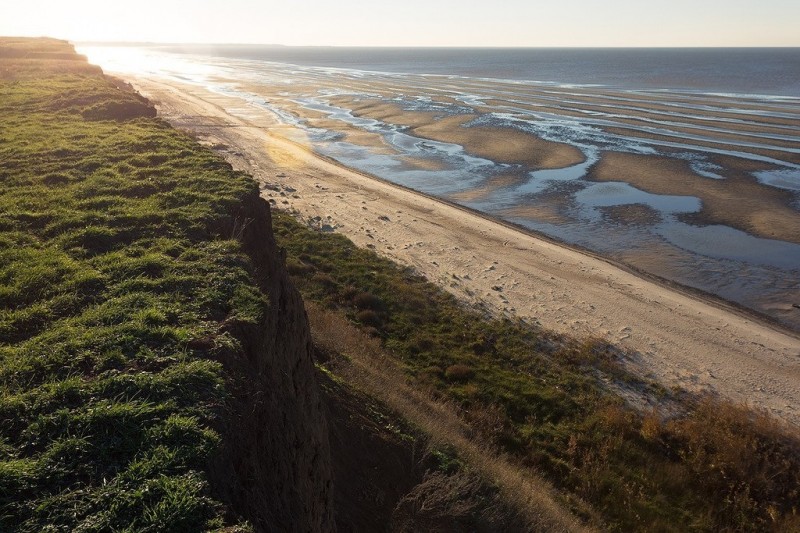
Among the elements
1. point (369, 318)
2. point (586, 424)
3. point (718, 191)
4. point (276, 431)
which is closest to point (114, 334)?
point (276, 431)

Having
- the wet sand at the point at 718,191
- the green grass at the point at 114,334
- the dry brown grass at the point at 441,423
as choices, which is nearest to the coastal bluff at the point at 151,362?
the green grass at the point at 114,334

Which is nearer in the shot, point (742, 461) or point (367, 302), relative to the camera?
point (742, 461)

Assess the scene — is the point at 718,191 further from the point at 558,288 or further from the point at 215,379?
the point at 215,379

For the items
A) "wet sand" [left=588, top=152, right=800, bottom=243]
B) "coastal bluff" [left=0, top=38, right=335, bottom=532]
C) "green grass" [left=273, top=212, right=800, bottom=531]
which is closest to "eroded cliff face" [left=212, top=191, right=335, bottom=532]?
"coastal bluff" [left=0, top=38, right=335, bottom=532]

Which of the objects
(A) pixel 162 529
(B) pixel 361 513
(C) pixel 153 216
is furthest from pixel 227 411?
(C) pixel 153 216

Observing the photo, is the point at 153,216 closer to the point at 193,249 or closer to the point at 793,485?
the point at 193,249

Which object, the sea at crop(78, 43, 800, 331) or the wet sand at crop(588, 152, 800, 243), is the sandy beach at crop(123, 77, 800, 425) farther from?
the wet sand at crop(588, 152, 800, 243)

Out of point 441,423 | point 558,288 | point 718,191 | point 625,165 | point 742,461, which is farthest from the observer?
point 625,165
